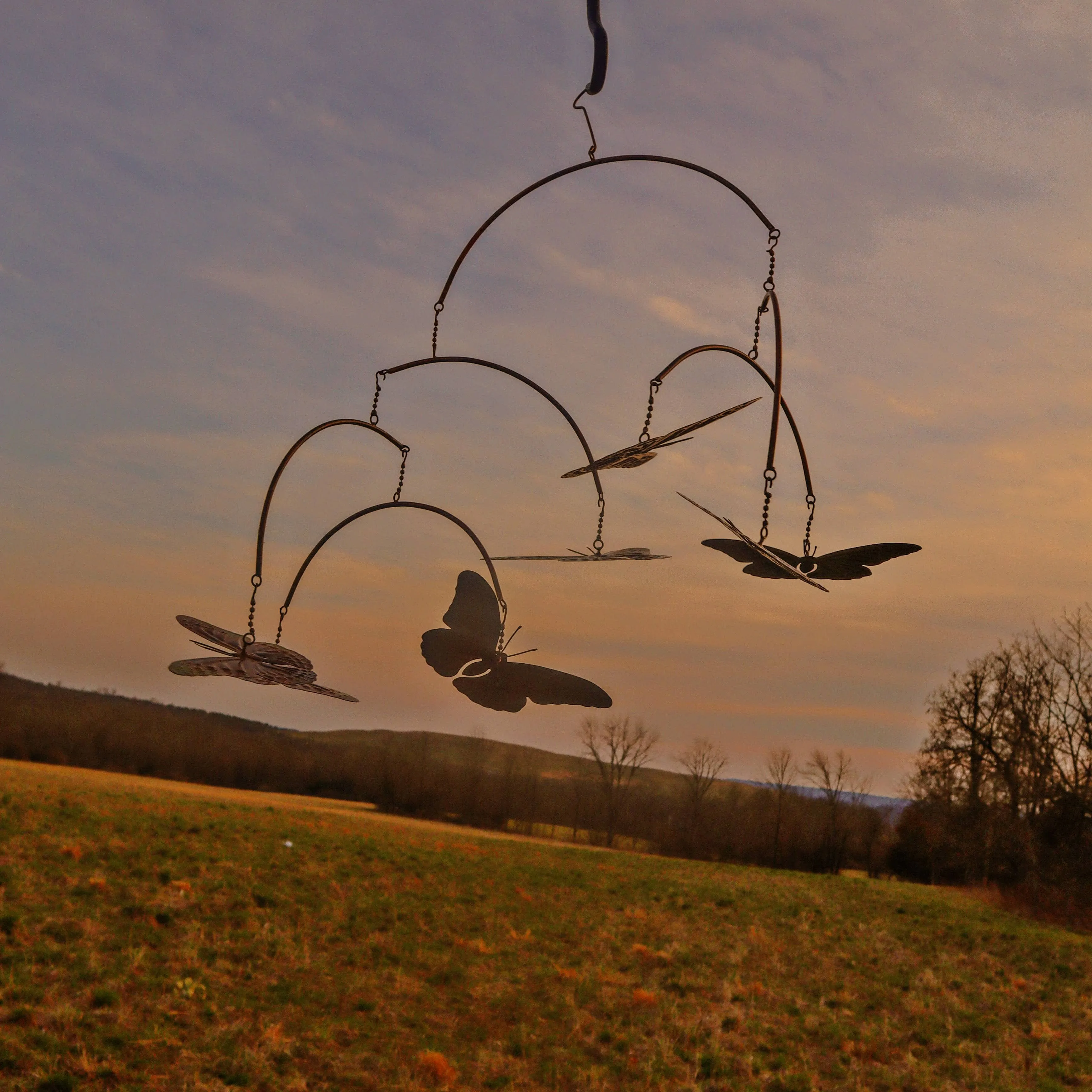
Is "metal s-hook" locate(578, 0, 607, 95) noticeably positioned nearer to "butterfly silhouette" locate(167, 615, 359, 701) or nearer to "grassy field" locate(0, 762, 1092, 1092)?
"butterfly silhouette" locate(167, 615, 359, 701)

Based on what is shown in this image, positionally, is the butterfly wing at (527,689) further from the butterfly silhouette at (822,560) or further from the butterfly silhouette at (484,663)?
the butterfly silhouette at (822,560)

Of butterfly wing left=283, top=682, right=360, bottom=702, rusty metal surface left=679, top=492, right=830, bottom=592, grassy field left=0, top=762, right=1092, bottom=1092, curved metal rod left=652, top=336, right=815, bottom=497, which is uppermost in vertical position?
curved metal rod left=652, top=336, right=815, bottom=497

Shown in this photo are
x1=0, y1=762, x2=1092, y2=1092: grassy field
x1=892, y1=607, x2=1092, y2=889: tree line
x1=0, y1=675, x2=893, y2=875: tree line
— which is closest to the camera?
x1=0, y1=762, x2=1092, y2=1092: grassy field

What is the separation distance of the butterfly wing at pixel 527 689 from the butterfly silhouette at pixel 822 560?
48 centimetres

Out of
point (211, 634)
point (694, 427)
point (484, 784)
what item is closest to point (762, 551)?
point (694, 427)

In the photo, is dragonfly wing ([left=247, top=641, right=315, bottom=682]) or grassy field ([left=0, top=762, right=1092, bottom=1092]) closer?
dragonfly wing ([left=247, top=641, right=315, bottom=682])

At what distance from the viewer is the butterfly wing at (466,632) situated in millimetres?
2359

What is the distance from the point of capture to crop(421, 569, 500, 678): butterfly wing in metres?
2.36

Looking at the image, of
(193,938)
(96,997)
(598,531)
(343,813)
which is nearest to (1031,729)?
(343,813)

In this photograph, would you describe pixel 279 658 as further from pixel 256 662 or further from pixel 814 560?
pixel 814 560

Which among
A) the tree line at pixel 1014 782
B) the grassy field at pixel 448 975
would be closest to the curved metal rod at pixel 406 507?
the grassy field at pixel 448 975

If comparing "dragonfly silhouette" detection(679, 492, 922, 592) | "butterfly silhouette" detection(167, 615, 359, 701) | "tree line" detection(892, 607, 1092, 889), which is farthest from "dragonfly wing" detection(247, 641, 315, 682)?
"tree line" detection(892, 607, 1092, 889)

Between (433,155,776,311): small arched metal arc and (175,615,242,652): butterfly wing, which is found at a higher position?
(433,155,776,311): small arched metal arc

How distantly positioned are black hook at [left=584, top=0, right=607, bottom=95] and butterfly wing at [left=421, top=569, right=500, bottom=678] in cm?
121
